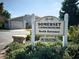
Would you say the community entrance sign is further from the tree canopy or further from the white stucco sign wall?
the tree canopy

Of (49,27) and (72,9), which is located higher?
(72,9)

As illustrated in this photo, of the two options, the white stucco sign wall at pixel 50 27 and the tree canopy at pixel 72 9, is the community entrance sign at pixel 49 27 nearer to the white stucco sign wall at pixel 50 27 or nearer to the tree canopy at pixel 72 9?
the white stucco sign wall at pixel 50 27

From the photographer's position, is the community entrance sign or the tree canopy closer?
the community entrance sign

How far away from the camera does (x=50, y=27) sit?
25.1 feet

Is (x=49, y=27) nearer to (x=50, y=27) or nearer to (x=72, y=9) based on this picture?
(x=50, y=27)

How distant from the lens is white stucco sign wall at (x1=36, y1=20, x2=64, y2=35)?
7613 mm

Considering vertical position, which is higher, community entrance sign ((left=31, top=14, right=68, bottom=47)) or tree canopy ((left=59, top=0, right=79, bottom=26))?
tree canopy ((left=59, top=0, right=79, bottom=26))

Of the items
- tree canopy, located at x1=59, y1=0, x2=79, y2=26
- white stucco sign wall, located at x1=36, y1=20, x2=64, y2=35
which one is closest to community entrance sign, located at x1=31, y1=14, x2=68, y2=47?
white stucco sign wall, located at x1=36, y1=20, x2=64, y2=35

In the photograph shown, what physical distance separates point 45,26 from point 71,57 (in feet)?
6.67

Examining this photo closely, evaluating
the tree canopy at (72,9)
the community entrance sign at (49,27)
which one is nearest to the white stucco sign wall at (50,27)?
the community entrance sign at (49,27)

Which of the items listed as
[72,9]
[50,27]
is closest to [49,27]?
[50,27]

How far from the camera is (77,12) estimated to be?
3344 cm

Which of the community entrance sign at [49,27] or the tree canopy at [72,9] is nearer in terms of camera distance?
the community entrance sign at [49,27]

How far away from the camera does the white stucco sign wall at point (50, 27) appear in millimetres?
7613
